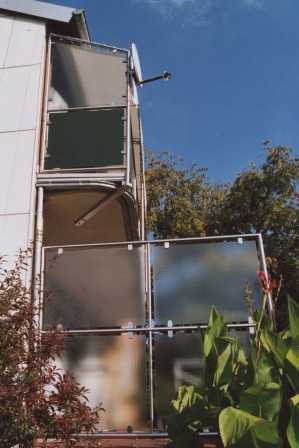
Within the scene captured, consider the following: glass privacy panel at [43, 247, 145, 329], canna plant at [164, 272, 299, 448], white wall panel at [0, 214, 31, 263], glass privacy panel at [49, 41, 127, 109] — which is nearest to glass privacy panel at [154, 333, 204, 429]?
glass privacy panel at [43, 247, 145, 329]

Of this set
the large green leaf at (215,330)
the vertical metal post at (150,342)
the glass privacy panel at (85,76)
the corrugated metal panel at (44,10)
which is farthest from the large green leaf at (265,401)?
the corrugated metal panel at (44,10)

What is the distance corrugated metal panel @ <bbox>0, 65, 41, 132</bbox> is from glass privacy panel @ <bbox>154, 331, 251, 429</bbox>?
381 cm

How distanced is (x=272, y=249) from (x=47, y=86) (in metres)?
17.0

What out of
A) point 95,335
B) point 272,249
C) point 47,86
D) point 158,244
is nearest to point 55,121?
point 47,86

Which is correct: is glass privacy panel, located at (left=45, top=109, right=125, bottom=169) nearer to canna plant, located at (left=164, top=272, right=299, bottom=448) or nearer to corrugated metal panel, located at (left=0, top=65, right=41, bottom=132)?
corrugated metal panel, located at (left=0, top=65, right=41, bottom=132)

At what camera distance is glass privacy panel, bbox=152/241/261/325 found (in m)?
4.93

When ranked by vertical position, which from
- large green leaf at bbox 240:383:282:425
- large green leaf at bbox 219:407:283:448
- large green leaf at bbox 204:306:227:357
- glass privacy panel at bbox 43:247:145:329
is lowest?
large green leaf at bbox 219:407:283:448

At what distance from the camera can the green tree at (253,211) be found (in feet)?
70.8

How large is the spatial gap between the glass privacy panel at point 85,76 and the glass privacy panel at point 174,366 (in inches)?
150

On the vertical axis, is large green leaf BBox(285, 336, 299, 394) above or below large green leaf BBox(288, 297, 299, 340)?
below

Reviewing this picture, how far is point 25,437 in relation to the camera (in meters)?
3.29

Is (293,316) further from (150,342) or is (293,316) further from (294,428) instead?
(150,342)

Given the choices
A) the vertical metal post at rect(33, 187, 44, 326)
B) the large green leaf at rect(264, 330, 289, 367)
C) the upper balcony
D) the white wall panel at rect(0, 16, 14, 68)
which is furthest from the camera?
the white wall panel at rect(0, 16, 14, 68)

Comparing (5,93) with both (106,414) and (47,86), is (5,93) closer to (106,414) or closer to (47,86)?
(47,86)
